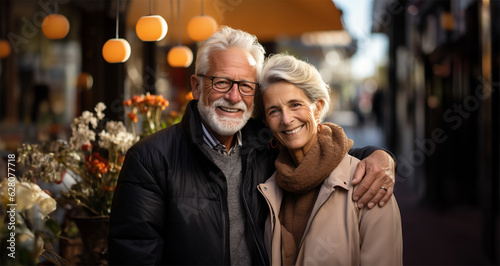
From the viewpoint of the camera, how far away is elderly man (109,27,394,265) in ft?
6.25

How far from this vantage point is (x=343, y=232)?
194 centimetres

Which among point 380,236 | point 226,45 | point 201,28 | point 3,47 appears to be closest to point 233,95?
point 226,45

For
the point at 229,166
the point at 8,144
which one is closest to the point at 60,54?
the point at 8,144

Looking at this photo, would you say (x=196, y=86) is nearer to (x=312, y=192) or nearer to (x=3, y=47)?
(x=312, y=192)

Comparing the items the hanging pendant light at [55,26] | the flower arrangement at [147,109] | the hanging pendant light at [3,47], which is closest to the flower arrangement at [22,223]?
the flower arrangement at [147,109]

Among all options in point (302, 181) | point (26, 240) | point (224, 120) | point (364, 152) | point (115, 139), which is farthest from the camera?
point (115, 139)

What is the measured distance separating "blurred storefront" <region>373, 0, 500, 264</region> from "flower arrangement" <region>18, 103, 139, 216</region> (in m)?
3.50

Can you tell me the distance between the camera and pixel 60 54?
8312 mm

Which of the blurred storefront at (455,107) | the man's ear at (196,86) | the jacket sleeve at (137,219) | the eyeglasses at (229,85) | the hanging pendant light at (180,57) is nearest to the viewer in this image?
the jacket sleeve at (137,219)

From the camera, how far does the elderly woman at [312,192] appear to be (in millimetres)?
→ 1925

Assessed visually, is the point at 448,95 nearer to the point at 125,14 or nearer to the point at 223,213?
the point at 125,14

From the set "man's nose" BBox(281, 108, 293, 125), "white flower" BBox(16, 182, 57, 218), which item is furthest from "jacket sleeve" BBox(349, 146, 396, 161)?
"white flower" BBox(16, 182, 57, 218)

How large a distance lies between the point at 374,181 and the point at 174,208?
794 mm

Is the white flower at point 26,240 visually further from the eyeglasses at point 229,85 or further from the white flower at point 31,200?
the eyeglasses at point 229,85
